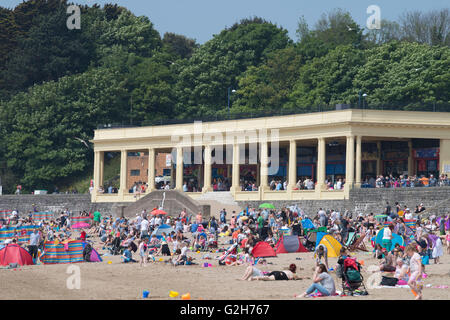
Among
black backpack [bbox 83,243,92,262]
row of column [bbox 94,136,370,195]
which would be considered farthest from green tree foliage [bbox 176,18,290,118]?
black backpack [bbox 83,243,92,262]

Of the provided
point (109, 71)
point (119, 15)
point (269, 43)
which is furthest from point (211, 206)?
point (119, 15)

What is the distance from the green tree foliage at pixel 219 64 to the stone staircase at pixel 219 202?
77.7 feet

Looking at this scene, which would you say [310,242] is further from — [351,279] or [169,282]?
[351,279]

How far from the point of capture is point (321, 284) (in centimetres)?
2316

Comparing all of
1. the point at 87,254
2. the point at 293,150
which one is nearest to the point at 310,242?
the point at 87,254

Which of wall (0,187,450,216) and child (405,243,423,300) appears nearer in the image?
child (405,243,423,300)

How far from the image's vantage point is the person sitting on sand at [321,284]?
2288 cm

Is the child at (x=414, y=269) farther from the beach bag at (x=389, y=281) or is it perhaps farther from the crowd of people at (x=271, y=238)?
the beach bag at (x=389, y=281)

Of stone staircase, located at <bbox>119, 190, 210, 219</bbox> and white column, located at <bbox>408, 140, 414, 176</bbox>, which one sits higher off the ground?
white column, located at <bbox>408, 140, 414, 176</bbox>

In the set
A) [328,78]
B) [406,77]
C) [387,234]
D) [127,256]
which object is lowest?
[127,256]

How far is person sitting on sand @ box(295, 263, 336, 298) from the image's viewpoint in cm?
2288

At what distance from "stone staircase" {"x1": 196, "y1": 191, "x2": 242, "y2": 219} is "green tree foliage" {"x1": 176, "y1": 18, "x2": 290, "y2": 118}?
23.7 m

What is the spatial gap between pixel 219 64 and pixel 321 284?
63.4m

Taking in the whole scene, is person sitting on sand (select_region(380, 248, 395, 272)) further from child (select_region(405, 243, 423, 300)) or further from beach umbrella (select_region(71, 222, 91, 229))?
beach umbrella (select_region(71, 222, 91, 229))
